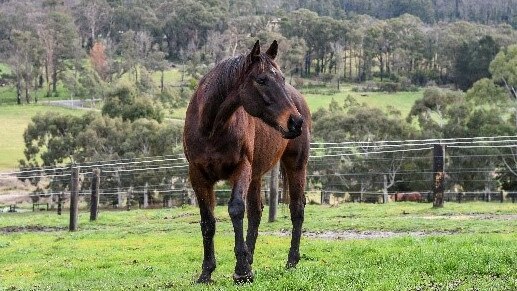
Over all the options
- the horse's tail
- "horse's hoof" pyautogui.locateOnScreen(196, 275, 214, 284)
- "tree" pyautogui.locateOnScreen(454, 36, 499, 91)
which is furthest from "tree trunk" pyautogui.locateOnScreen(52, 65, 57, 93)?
"horse's hoof" pyautogui.locateOnScreen(196, 275, 214, 284)

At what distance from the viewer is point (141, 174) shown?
37.4 metres

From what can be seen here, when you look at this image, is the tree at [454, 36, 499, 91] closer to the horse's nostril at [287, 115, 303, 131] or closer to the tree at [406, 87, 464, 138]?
the tree at [406, 87, 464, 138]

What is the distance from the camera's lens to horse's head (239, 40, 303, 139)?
640cm

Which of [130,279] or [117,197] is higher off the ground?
[130,279]

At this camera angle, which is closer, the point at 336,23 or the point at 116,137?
the point at 116,137

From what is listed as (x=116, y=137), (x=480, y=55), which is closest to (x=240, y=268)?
(x=116, y=137)

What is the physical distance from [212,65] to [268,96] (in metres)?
73.9

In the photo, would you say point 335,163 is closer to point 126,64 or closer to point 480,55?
point 480,55

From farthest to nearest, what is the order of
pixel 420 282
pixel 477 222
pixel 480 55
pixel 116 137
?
pixel 480 55 < pixel 116 137 < pixel 477 222 < pixel 420 282

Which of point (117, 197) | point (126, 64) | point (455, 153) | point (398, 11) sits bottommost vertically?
point (117, 197)

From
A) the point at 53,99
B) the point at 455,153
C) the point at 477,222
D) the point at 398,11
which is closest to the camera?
the point at 477,222

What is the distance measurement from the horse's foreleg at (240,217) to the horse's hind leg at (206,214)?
0.45 meters

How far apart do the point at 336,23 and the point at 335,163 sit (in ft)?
165

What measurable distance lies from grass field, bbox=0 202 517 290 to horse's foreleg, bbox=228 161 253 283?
17 centimetres
